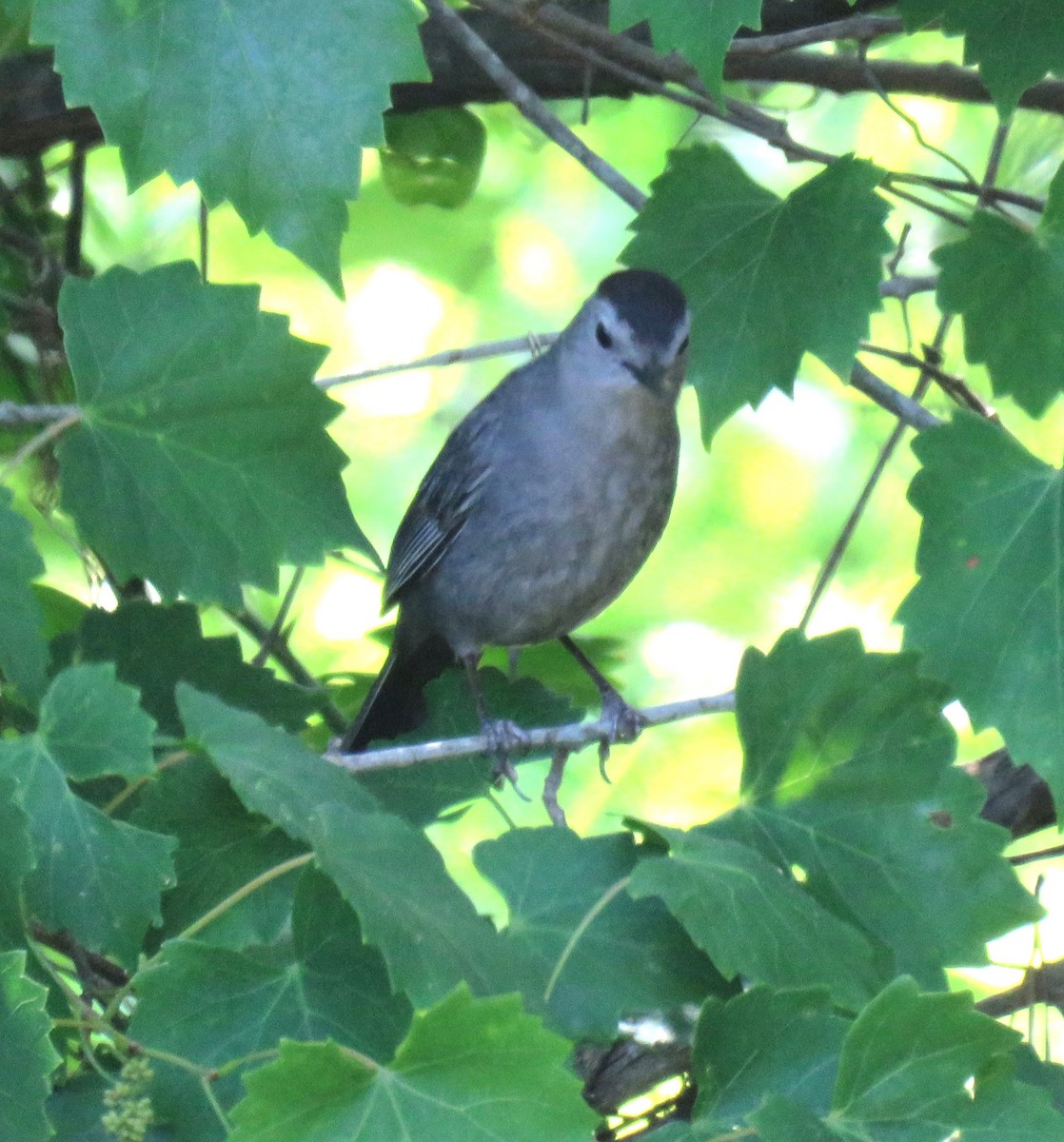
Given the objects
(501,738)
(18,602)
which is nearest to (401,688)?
(501,738)

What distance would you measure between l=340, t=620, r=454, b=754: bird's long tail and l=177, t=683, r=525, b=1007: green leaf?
1628 mm

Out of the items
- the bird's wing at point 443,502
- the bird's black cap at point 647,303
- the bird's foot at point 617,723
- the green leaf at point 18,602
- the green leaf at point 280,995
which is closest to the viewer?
the green leaf at point 280,995

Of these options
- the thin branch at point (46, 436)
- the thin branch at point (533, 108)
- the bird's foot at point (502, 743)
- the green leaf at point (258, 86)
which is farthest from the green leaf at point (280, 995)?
the thin branch at point (533, 108)

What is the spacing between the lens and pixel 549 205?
→ 584 cm

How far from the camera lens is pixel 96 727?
1.77 meters

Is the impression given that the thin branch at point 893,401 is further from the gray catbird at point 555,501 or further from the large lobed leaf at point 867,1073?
the large lobed leaf at point 867,1073

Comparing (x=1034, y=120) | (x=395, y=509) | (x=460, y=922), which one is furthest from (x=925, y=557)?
(x=395, y=509)

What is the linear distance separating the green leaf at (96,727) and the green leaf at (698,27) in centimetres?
114

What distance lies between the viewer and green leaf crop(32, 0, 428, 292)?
2102 mm

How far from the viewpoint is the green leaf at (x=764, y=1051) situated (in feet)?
5.64

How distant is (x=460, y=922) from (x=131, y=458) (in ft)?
2.96

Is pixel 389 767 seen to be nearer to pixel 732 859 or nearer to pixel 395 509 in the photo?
pixel 732 859

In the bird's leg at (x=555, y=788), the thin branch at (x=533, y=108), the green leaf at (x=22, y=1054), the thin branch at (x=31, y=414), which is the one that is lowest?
the bird's leg at (x=555, y=788)

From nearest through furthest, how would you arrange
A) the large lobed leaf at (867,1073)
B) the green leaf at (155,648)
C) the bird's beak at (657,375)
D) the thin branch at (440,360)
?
the large lobed leaf at (867,1073), the green leaf at (155,648), the thin branch at (440,360), the bird's beak at (657,375)
